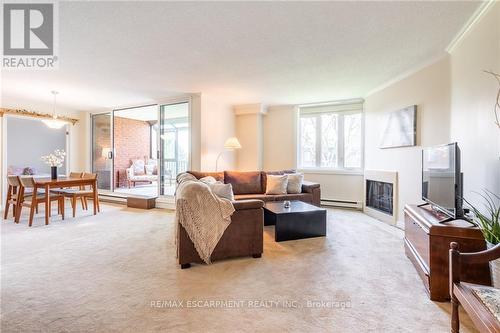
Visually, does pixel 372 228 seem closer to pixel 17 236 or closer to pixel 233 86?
pixel 233 86

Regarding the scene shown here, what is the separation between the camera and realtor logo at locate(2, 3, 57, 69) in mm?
2077

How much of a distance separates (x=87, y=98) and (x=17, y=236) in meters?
2.98

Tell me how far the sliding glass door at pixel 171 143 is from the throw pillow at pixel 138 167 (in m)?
3.40

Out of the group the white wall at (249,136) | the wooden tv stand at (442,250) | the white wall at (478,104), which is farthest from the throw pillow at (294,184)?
the wooden tv stand at (442,250)

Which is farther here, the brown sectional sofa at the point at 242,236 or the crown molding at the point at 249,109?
the crown molding at the point at 249,109

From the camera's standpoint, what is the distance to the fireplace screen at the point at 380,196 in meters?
4.22

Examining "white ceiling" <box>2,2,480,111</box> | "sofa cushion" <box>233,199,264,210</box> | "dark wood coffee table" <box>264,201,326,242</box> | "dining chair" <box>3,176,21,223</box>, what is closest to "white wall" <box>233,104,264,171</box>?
"white ceiling" <box>2,2,480,111</box>

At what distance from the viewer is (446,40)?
263 cm

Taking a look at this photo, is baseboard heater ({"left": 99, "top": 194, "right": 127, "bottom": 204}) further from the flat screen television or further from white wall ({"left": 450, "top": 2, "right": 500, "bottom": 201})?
white wall ({"left": 450, "top": 2, "right": 500, "bottom": 201})

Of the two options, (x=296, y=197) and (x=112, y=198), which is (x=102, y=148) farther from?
(x=296, y=197)

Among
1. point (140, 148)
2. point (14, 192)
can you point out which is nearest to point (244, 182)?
point (14, 192)

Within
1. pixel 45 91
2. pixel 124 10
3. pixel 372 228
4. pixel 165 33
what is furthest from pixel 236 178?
pixel 45 91

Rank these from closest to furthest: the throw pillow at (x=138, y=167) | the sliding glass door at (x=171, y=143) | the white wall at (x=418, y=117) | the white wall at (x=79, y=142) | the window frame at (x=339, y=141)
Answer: the white wall at (x=418, y=117) < the window frame at (x=339, y=141) < the sliding glass door at (x=171, y=143) < the white wall at (x=79, y=142) < the throw pillow at (x=138, y=167)

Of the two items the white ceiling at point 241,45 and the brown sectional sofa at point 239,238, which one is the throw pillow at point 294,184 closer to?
the white ceiling at point 241,45
